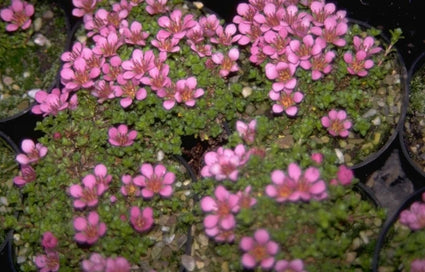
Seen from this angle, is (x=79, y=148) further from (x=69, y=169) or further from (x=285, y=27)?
(x=285, y=27)

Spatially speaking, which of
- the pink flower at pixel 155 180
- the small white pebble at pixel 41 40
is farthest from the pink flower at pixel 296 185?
the small white pebble at pixel 41 40

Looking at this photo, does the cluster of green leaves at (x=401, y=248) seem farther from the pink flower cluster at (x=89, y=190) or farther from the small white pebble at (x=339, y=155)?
the pink flower cluster at (x=89, y=190)

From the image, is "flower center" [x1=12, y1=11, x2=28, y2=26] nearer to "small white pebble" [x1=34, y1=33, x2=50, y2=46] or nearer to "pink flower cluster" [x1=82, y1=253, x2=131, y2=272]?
"small white pebble" [x1=34, y1=33, x2=50, y2=46]

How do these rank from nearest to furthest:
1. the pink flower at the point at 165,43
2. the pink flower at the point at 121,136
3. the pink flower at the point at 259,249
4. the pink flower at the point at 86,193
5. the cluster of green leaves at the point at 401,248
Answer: the pink flower at the point at 259,249 → the cluster of green leaves at the point at 401,248 → the pink flower at the point at 86,193 → the pink flower at the point at 121,136 → the pink flower at the point at 165,43

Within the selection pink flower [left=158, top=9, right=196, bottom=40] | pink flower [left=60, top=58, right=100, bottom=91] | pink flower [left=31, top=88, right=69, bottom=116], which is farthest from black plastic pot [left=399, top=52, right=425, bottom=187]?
pink flower [left=31, top=88, right=69, bottom=116]

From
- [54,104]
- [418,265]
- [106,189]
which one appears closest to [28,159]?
[54,104]

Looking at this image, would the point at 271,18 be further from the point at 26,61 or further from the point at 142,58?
the point at 26,61
